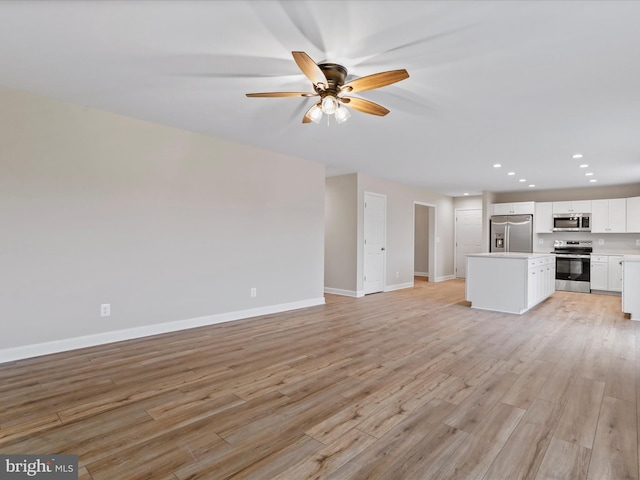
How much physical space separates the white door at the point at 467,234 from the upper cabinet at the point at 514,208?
0.65 metres

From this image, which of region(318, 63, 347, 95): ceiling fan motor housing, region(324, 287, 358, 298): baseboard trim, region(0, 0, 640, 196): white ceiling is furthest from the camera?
region(324, 287, 358, 298): baseboard trim

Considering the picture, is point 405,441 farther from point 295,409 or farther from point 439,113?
point 439,113

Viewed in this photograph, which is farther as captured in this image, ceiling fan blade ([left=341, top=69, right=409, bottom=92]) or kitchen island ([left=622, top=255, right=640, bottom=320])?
kitchen island ([left=622, top=255, right=640, bottom=320])

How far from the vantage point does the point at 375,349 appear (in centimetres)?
353

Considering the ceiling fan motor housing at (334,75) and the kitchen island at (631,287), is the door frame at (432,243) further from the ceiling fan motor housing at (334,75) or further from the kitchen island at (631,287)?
the ceiling fan motor housing at (334,75)

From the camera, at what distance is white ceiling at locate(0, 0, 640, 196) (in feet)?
6.52

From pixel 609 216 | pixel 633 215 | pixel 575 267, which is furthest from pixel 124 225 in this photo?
pixel 633 215

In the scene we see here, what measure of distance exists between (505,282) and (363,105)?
409 cm

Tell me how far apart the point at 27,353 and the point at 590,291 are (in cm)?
969

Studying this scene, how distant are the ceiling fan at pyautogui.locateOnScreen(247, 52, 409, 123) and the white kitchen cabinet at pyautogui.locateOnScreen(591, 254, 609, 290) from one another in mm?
7272

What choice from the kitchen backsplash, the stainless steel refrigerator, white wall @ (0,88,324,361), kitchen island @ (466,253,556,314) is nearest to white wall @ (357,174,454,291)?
the stainless steel refrigerator

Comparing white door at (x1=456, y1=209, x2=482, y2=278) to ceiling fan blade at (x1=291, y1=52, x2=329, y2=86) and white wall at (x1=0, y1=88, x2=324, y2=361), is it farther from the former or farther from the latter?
ceiling fan blade at (x1=291, y1=52, x2=329, y2=86)

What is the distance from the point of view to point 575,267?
766 cm

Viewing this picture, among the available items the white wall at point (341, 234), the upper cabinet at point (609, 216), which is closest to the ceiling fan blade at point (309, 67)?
the white wall at point (341, 234)
